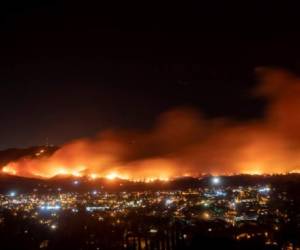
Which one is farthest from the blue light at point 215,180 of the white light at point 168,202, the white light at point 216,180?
the white light at point 168,202

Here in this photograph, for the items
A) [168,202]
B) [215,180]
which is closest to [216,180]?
[215,180]

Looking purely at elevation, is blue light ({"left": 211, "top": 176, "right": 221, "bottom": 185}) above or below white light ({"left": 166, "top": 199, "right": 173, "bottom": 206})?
above

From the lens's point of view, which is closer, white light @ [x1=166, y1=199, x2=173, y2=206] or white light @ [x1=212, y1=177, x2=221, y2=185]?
white light @ [x1=166, y1=199, x2=173, y2=206]

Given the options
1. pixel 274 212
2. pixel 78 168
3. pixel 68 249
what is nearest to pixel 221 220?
pixel 274 212

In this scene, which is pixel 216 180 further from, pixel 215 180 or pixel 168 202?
pixel 168 202

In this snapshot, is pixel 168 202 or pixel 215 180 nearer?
pixel 168 202

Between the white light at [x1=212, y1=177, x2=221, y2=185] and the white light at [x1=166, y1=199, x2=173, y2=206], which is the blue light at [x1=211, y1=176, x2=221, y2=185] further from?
the white light at [x1=166, y1=199, x2=173, y2=206]

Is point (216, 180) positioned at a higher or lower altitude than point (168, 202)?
higher

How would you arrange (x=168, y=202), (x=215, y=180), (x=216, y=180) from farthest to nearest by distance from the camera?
(x=215, y=180)
(x=216, y=180)
(x=168, y=202)

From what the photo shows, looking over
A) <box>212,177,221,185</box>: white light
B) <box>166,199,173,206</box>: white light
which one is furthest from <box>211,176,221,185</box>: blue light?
<box>166,199,173,206</box>: white light

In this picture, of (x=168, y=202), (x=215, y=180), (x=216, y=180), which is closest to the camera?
(x=168, y=202)

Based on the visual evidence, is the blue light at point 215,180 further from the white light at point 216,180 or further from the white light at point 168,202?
the white light at point 168,202

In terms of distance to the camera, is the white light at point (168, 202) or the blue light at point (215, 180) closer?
the white light at point (168, 202)
